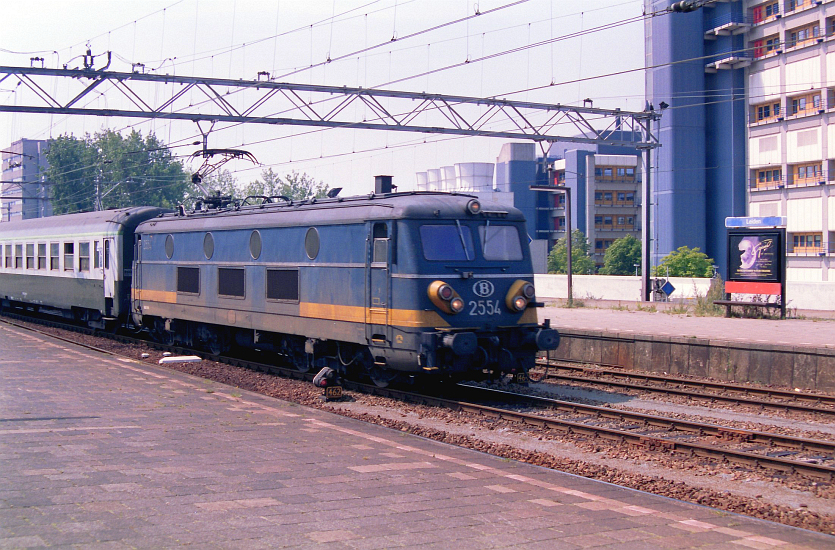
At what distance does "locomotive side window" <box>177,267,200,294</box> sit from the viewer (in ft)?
59.1

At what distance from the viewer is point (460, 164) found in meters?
99.7

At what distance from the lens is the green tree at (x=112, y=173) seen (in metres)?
77.6

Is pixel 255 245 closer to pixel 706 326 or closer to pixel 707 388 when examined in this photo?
pixel 707 388

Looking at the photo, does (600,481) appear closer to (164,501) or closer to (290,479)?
(290,479)

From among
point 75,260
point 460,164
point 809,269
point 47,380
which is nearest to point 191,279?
point 47,380

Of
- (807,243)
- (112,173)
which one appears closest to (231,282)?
(807,243)

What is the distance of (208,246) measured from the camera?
1750 centimetres

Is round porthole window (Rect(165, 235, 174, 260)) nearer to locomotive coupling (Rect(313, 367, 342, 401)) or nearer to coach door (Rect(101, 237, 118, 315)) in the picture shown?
coach door (Rect(101, 237, 118, 315))

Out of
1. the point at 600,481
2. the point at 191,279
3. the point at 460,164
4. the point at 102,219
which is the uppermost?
the point at 460,164

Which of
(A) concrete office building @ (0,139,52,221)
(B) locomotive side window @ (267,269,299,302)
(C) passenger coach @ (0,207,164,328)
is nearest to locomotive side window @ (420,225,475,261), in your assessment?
(B) locomotive side window @ (267,269,299,302)

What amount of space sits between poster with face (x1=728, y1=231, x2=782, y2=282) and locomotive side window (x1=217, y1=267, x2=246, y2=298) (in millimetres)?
15365

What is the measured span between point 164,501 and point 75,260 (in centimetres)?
1945

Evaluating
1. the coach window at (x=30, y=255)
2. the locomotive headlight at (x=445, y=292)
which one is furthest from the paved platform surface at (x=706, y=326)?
the coach window at (x=30, y=255)

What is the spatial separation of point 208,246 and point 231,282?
54.6 inches
